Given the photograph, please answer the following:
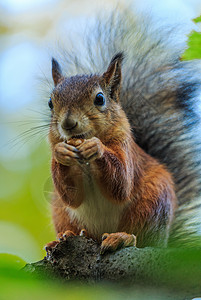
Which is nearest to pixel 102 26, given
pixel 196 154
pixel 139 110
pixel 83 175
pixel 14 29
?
pixel 139 110

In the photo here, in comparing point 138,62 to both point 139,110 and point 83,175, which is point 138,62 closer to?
point 139,110

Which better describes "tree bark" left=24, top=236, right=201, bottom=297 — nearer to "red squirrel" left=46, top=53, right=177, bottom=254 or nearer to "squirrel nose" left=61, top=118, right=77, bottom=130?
"red squirrel" left=46, top=53, right=177, bottom=254

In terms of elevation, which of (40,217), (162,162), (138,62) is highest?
(138,62)

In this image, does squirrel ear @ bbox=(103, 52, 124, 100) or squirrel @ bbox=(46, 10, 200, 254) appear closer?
squirrel @ bbox=(46, 10, 200, 254)

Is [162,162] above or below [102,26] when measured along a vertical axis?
below

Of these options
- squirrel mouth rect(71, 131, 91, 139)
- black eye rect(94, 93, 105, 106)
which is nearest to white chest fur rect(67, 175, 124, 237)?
squirrel mouth rect(71, 131, 91, 139)

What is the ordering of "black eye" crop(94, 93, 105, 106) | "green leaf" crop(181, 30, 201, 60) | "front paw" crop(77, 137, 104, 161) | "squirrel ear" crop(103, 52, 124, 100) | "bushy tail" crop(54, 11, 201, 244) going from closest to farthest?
"green leaf" crop(181, 30, 201, 60) < "front paw" crop(77, 137, 104, 161) < "black eye" crop(94, 93, 105, 106) < "squirrel ear" crop(103, 52, 124, 100) < "bushy tail" crop(54, 11, 201, 244)

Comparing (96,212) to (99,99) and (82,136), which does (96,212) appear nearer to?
(82,136)
